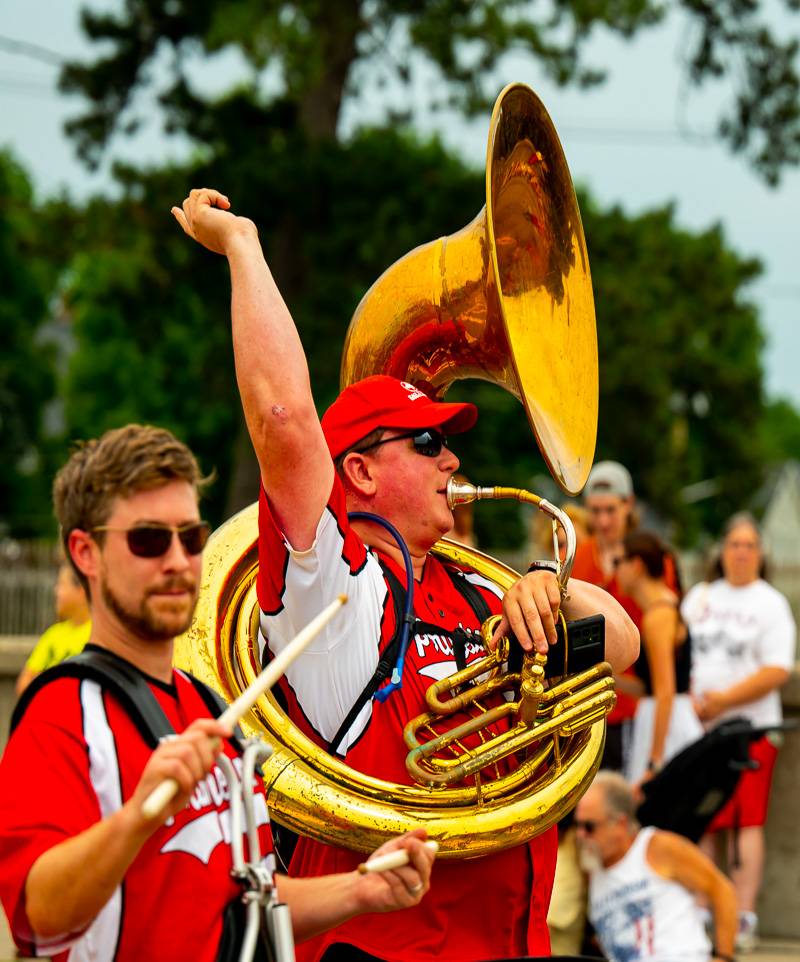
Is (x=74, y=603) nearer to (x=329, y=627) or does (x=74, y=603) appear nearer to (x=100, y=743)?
(x=329, y=627)

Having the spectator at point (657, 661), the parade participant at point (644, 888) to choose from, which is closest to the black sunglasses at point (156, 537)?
the parade participant at point (644, 888)

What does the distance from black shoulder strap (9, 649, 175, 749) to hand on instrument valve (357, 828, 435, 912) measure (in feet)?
1.09

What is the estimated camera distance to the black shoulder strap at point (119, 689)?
82.9 inches

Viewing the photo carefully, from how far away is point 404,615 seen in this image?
2.98 m

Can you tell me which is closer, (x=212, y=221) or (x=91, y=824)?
(x=91, y=824)

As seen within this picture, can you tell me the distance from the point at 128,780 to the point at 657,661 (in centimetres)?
429

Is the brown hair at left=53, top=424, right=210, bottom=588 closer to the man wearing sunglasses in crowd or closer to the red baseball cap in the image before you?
the man wearing sunglasses in crowd

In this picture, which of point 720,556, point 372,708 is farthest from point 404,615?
point 720,556

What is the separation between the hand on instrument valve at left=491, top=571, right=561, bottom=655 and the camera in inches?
115

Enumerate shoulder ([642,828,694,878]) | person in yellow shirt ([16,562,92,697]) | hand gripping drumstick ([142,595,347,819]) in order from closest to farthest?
hand gripping drumstick ([142,595,347,819]) → shoulder ([642,828,694,878]) → person in yellow shirt ([16,562,92,697])

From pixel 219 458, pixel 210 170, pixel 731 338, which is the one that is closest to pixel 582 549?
pixel 210 170

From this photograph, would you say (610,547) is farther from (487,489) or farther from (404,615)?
(404,615)

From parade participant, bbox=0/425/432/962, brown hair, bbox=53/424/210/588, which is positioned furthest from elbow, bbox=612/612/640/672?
brown hair, bbox=53/424/210/588

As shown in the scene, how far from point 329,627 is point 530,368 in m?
0.78
